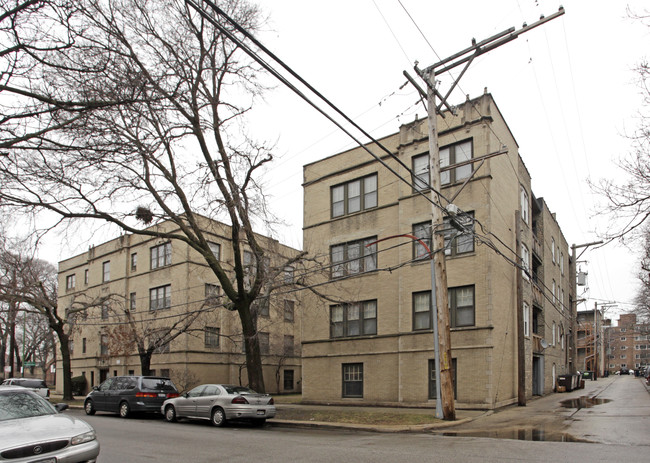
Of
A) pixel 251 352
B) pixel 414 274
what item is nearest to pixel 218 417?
pixel 251 352

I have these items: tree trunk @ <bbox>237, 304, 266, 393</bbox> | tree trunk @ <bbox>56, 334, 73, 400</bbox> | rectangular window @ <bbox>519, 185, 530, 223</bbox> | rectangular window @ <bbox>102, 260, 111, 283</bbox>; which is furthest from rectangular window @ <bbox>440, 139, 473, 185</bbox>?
rectangular window @ <bbox>102, 260, 111, 283</bbox>

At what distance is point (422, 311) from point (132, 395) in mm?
12219

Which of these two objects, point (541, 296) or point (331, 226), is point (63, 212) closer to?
point (331, 226)

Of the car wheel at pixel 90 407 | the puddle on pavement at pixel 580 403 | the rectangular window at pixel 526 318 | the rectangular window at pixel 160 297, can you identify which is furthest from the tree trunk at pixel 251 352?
the rectangular window at pixel 160 297

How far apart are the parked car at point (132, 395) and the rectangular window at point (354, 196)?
11814 millimetres

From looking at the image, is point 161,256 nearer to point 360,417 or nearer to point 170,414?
point 170,414

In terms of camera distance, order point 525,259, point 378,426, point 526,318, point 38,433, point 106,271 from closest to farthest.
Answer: point 38,433 < point 378,426 < point 526,318 < point 525,259 < point 106,271

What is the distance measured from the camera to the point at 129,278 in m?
41.5

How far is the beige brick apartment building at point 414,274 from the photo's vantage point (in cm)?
2173

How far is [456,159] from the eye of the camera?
23.4 m

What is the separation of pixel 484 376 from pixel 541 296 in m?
12.8

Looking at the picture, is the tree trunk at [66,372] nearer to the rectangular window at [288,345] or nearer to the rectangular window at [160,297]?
Answer: the rectangular window at [160,297]

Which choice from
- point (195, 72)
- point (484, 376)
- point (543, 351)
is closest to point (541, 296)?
point (543, 351)

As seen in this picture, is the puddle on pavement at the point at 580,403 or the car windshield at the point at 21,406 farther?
the puddle on pavement at the point at 580,403
